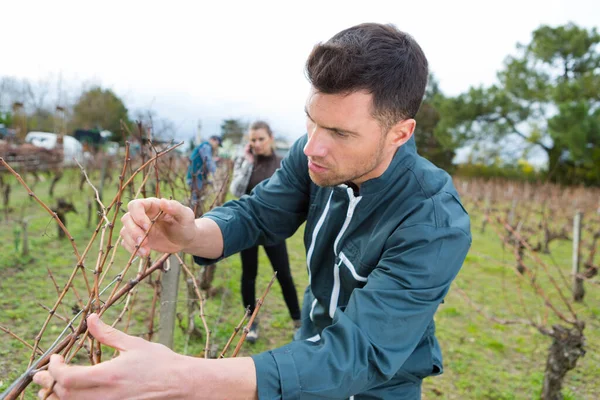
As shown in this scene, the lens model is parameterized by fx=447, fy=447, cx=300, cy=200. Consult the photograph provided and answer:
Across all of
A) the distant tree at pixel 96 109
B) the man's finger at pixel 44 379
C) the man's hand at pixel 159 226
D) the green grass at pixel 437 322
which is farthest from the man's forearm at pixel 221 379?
the distant tree at pixel 96 109

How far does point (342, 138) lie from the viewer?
49.5 inches

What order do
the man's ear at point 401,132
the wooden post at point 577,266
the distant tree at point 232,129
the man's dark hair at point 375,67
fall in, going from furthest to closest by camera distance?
the distant tree at point 232,129
the wooden post at point 577,266
the man's ear at point 401,132
the man's dark hair at point 375,67

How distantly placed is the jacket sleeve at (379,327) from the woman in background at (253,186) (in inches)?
107

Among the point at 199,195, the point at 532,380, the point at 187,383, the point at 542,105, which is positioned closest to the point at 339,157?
the point at 187,383

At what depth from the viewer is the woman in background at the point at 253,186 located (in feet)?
13.0

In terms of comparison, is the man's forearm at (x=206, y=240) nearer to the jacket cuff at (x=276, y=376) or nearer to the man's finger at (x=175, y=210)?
the man's finger at (x=175, y=210)

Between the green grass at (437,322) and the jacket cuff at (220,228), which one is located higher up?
the jacket cuff at (220,228)

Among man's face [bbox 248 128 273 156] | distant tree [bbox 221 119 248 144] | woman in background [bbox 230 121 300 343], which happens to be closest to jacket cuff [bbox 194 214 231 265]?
woman in background [bbox 230 121 300 343]

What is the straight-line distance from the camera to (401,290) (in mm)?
1111

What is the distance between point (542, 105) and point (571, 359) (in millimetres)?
25951

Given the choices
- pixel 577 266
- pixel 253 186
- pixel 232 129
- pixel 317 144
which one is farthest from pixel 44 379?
pixel 232 129

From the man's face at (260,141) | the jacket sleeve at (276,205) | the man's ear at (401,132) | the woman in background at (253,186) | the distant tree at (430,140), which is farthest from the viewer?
the distant tree at (430,140)

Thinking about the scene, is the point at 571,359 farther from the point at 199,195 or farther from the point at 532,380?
the point at 199,195

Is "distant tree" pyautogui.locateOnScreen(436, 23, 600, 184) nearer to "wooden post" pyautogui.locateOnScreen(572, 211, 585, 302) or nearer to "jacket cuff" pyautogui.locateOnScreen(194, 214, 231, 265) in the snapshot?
"wooden post" pyautogui.locateOnScreen(572, 211, 585, 302)
